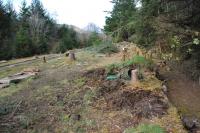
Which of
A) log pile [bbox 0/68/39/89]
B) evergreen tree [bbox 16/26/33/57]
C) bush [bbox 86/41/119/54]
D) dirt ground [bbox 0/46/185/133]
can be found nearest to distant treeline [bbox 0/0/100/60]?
evergreen tree [bbox 16/26/33/57]

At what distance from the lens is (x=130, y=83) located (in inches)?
408

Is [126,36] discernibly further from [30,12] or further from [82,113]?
[30,12]

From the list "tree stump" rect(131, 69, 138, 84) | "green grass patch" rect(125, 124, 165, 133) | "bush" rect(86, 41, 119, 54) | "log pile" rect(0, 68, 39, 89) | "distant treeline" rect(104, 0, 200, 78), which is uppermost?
"distant treeline" rect(104, 0, 200, 78)

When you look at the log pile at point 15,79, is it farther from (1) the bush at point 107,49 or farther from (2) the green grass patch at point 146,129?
(2) the green grass patch at point 146,129

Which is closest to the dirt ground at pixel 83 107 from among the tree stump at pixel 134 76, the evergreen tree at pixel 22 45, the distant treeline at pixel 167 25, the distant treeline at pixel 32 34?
the tree stump at pixel 134 76

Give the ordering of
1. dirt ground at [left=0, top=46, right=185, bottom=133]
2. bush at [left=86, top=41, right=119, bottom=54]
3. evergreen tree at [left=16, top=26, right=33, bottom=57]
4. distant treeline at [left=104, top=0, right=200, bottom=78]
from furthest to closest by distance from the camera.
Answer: evergreen tree at [left=16, top=26, right=33, bottom=57] → bush at [left=86, top=41, right=119, bottom=54] → distant treeline at [left=104, top=0, right=200, bottom=78] → dirt ground at [left=0, top=46, right=185, bottom=133]

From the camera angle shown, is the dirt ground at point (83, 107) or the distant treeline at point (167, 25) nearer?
the dirt ground at point (83, 107)

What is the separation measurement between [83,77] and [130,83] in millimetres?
2204

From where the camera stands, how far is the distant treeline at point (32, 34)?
108ft

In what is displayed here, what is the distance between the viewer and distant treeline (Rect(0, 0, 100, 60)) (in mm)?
32844

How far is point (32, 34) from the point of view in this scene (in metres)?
42.4

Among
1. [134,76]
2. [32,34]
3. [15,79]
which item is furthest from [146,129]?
[32,34]

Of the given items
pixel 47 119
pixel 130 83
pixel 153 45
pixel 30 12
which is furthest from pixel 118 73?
pixel 30 12

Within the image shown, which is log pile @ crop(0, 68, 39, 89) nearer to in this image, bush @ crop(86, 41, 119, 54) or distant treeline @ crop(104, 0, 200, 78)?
distant treeline @ crop(104, 0, 200, 78)
